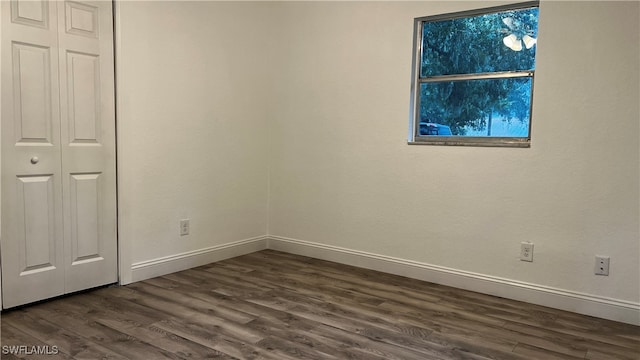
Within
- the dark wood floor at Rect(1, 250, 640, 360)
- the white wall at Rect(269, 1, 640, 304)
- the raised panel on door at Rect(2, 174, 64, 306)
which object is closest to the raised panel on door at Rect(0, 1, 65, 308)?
the raised panel on door at Rect(2, 174, 64, 306)

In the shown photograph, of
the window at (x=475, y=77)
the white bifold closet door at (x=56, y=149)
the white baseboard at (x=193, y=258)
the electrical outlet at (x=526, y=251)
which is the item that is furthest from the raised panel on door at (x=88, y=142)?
the electrical outlet at (x=526, y=251)

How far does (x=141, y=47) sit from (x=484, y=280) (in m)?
2.86

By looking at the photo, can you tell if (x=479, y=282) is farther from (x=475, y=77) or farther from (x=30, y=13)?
(x=30, y=13)

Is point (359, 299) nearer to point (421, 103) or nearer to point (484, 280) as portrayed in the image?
point (484, 280)

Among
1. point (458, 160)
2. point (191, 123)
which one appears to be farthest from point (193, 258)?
point (458, 160)

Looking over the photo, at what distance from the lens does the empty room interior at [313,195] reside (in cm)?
246

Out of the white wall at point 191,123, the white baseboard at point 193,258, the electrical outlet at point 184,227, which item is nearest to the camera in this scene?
the white wall at point 191,123

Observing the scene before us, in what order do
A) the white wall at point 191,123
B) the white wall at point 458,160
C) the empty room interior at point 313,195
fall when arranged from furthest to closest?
the white wall at point 191,123 < the white wall at point 458,160 < the empty room interior at point 313,195

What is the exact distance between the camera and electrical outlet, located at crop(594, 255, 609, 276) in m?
2.70

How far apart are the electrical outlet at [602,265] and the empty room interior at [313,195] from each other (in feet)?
0.08

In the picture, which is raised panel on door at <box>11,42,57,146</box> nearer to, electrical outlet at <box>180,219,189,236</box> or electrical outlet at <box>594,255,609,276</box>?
electrical outlet at <box>180,219,189,236</box>

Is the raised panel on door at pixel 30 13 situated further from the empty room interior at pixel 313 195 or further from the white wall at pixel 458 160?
the white wall at pixel 458 160

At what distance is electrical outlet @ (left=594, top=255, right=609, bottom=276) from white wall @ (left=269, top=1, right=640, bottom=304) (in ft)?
0.12

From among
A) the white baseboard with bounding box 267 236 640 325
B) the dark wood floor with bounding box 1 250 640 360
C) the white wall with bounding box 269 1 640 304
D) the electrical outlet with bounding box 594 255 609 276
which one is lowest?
the dark wood floor with bounding box 1 250 640 360
